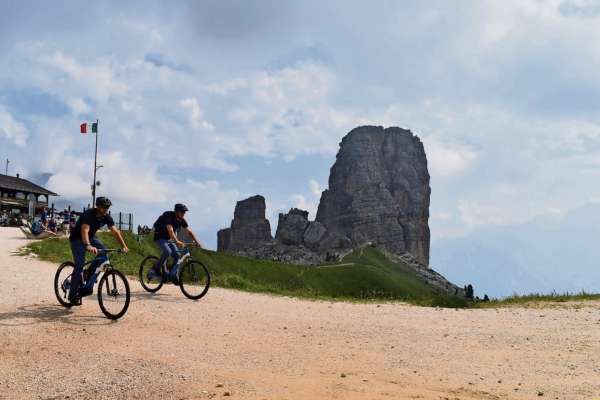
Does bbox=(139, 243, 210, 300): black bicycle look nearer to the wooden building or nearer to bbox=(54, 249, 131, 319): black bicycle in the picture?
bbox=(54, 249, 131, 319): black bicycle

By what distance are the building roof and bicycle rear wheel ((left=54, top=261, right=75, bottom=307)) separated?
72.7m

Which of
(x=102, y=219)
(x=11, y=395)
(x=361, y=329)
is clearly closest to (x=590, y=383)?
(x=361, y=329)

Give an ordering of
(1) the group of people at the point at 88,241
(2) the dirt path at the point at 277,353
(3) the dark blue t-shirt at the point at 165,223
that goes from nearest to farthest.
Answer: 1. (2) the dirt path at the point at 277,353
2. (1) the group of people at the point at 88,241
3. (3) the dark blue t-shirt at the point at 165,223

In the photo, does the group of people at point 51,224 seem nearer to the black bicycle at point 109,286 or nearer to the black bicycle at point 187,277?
the black bicycle at point 187,277

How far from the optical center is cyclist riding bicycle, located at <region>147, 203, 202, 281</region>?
14891 millimetres

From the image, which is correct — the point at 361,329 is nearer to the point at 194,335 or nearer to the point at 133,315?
the point at 194,335

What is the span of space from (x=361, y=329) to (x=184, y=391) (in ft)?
19.9

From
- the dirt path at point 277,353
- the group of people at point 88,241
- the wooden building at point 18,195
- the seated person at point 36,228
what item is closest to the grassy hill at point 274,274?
the seated person at point 36,228

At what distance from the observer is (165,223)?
1511cm

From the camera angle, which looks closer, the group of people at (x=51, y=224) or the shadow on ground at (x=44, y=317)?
the shadow on ground at (x=44, y=317)

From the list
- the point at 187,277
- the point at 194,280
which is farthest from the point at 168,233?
the point at 194,280

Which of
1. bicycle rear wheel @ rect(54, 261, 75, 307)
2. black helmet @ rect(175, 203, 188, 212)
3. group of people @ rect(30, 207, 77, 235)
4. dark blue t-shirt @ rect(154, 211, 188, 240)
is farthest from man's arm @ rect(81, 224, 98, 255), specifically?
group of people @ rect(30, 207, 77, 235)

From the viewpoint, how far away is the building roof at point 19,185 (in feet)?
248

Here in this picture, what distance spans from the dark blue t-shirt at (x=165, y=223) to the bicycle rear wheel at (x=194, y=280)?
118cm
